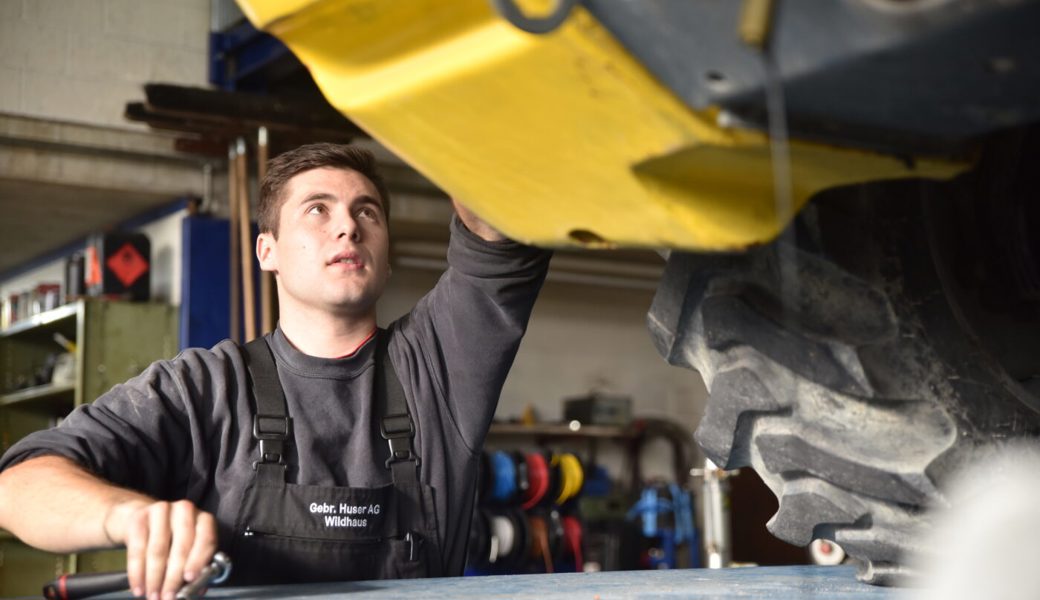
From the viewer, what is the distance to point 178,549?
42.9 inches

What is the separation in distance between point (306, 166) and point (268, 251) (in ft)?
0.65

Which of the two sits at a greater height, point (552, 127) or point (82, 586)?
point (552, 127)

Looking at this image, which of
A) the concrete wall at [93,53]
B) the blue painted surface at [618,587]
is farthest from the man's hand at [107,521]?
the concrete wall at [93,53]

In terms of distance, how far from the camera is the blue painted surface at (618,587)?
1.14 m

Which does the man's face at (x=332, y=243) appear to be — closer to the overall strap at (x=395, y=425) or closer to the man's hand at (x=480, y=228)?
the overall strap at (x=395, y=425)

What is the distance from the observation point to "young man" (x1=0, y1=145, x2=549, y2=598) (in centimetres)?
156

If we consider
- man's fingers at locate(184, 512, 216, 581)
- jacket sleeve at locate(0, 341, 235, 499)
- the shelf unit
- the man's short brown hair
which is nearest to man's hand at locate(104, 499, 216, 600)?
man's fingers at locate(184, 512, 216, 581)

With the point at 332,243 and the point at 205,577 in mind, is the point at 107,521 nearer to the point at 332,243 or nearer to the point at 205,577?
the point at 205,577

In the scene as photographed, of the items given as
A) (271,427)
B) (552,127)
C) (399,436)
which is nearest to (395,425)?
(399,436)

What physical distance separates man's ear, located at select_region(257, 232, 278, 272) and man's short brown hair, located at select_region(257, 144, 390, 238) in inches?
0.5

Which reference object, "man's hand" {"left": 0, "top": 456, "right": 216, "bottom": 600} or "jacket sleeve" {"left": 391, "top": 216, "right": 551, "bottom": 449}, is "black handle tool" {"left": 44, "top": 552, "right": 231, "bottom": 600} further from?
"jacket sleeve" {"left": 391, "top": 216, "right": 551, "bottom": 449}

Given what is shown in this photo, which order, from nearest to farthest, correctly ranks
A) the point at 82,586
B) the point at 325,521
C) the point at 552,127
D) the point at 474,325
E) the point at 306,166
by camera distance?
1. the point at 552,127
2. the point at 82,586
3. the point at 325,521
4. the point at 474,325
5. the point at 306,166

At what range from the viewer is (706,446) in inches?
44.8

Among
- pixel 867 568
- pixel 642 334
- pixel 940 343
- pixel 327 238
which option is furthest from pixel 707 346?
pixel 642 334
